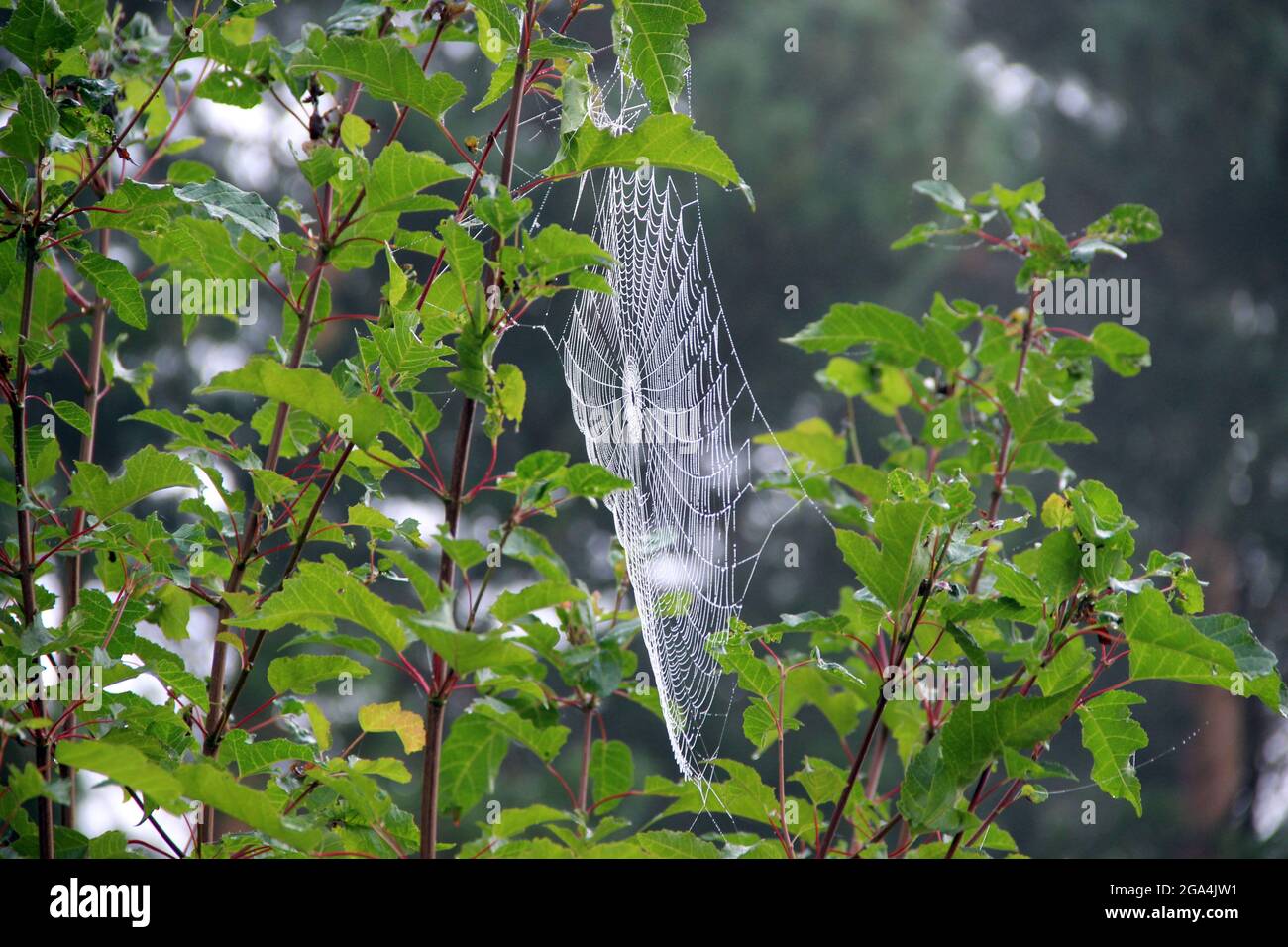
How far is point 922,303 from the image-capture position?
1014 centimetres

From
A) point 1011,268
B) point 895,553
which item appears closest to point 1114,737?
point 895,553

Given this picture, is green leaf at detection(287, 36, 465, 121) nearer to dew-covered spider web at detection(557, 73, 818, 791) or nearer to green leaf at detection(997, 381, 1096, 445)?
dew-covered spider web at detection(557, 73, 818, 791)

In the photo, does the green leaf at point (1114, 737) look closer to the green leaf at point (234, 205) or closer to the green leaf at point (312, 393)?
the green leaf at point (312, 393)

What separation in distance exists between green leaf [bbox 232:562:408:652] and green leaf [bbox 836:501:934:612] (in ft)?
1.89

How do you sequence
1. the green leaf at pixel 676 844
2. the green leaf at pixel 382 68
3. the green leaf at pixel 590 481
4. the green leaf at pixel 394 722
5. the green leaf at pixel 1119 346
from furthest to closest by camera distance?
the green leaf at pixel 1119 346
the green leaf at pixel 394 722
the green leaf at pixel 676 844
the green leaf at pixel 382 68
the green leaf at pixel 590 481

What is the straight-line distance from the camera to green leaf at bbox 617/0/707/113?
5.02 feet

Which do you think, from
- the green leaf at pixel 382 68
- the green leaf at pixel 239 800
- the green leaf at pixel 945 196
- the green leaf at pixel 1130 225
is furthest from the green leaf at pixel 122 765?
the green leaf at pixel 1130 225

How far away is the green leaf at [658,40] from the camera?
5.02ft

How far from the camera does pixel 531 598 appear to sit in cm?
137

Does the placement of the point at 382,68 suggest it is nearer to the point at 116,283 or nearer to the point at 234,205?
the point at 234,205

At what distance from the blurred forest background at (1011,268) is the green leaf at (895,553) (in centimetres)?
764

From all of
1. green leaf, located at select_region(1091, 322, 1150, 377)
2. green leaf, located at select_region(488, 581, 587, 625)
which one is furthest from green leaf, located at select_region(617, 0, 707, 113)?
green leaf, located at select_region(1091, 322, 1150, 377)

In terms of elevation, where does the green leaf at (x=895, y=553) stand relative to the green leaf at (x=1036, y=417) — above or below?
below

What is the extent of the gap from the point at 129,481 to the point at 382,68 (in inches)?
25.3
